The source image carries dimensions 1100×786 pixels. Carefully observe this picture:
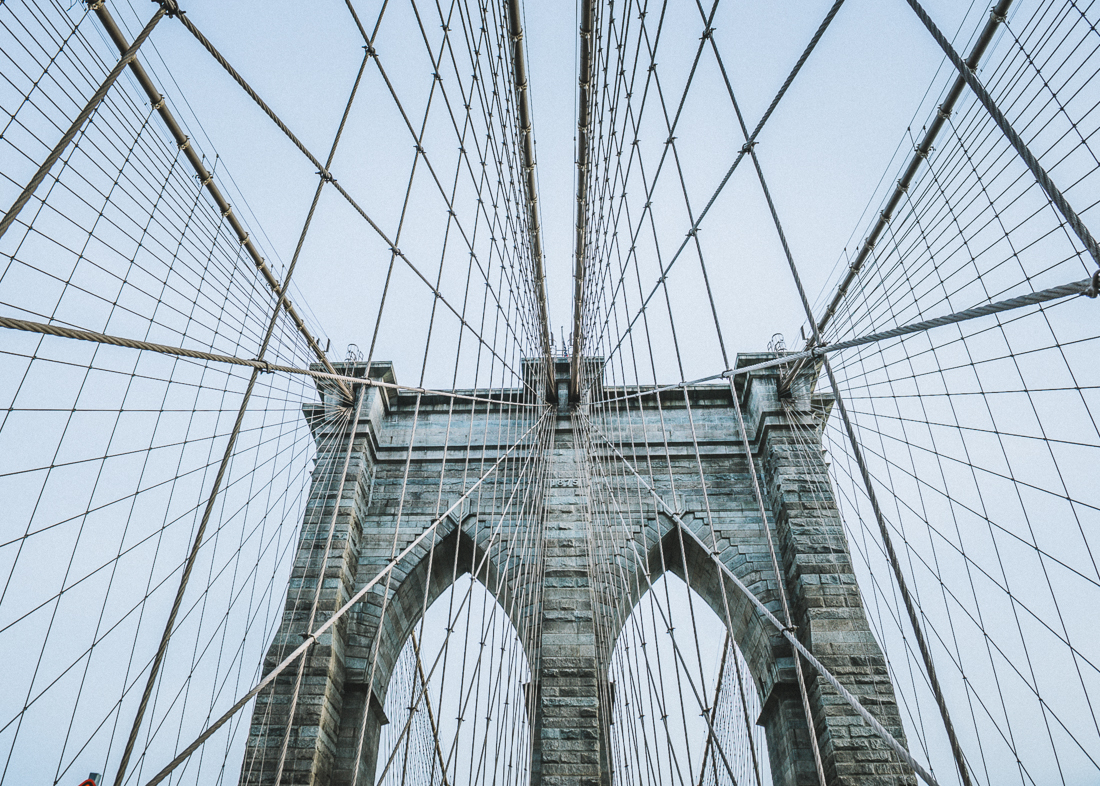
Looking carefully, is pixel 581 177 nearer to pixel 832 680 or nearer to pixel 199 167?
pixel 199 167

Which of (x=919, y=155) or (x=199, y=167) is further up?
(x=919, y=155)

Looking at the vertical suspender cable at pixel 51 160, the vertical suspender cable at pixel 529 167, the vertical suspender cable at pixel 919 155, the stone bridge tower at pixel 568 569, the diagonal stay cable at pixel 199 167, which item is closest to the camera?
the vertical suspender cable at pixel 51 160

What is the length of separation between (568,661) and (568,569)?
0.93m

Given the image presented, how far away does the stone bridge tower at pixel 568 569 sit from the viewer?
5996 millimetres


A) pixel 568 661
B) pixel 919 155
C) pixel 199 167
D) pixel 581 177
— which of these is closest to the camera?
pixel 199 167

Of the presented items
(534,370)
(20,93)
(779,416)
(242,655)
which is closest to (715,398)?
(779,416)

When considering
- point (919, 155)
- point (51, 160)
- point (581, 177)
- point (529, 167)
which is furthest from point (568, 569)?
point (51, 160)

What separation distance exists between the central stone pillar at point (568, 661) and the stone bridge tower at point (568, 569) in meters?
0.02

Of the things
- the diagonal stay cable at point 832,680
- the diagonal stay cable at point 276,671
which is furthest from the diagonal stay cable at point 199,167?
the diagonal stay cable at point 832,680

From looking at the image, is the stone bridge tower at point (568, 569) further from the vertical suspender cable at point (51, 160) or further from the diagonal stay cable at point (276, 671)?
the vertical suspender cable at point (51, 160)

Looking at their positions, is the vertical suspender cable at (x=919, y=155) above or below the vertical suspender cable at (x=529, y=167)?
below

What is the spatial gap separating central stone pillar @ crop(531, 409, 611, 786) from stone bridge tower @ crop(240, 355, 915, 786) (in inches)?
0.6

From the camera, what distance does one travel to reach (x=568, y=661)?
21.8ft

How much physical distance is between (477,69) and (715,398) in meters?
4.57
